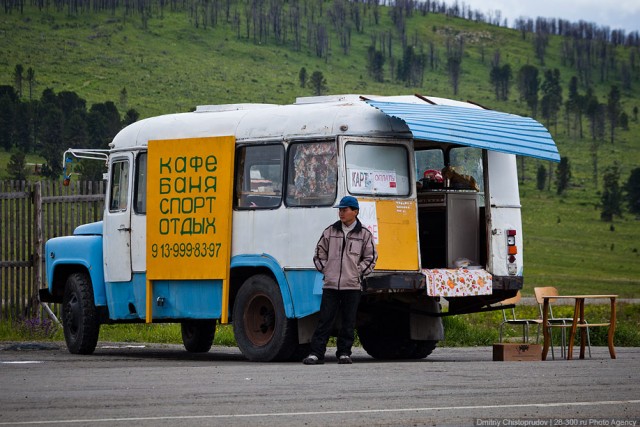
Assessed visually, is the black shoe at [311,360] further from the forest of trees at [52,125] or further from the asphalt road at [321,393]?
the forest of trees at [52,125]

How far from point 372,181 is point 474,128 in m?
1.33

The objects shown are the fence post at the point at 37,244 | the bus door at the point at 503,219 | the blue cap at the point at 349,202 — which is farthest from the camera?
the fence post at the point at 37,244

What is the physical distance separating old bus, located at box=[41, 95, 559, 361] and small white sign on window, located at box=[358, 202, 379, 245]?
0.02 m

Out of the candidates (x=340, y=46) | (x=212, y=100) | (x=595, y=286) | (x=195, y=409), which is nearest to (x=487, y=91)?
(x=340, y=46)

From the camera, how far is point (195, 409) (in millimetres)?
9586

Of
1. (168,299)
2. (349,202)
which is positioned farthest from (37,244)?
(349,202)

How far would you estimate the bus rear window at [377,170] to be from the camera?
579 inches

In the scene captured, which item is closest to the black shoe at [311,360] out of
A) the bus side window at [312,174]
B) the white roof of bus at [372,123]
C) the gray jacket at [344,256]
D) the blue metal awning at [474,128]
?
the gray jacket at [344,256]

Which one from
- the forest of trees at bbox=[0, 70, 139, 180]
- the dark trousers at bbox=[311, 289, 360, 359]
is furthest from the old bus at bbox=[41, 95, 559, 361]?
the forest of trees at bbox=[0, 70, 139, 180]

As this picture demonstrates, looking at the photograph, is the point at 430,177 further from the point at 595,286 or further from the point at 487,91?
the point at 487,91

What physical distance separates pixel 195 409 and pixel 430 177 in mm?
7019

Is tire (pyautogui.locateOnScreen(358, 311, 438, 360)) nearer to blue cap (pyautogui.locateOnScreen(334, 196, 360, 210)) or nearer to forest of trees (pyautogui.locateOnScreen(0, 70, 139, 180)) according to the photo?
blue cap (pyautogui.locateOnScreen(334, 196, 360, 210))

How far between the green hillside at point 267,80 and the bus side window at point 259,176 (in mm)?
65507

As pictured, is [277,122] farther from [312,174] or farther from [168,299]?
[168,299]
